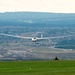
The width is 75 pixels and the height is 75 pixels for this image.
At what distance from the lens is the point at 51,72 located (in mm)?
55219

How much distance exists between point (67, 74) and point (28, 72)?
16.0ft

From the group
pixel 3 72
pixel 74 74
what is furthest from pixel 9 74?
pixel 74 74

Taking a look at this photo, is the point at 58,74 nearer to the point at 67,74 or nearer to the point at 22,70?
the point at 67,74

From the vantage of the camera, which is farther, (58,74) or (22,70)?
(22,70)

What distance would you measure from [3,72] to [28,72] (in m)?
2.52

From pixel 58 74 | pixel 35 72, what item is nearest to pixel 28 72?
pixel 35 72

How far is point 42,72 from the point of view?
2192 inches

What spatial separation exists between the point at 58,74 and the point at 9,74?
188 inches

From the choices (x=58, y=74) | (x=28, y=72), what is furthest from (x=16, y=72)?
(x=58, y=74)

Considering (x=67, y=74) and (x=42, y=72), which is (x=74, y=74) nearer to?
(x=67, y=74)

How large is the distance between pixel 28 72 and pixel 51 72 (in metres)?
2.45

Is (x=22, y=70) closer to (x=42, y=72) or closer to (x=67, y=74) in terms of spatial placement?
(x=42, y=72)

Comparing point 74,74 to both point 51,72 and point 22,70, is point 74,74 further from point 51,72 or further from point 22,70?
point 22,70

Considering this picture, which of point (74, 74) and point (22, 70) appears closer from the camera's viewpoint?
point (74, 74)
